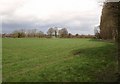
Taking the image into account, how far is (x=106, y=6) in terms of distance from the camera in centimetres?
1778

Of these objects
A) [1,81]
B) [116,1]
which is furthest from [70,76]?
[116,1]

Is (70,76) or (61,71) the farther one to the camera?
(61,71)

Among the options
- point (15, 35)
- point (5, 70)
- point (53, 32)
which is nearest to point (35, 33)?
point (53, 32)

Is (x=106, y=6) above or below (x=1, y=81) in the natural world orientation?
above

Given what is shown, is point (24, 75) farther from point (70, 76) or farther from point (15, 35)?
point (15, 35)

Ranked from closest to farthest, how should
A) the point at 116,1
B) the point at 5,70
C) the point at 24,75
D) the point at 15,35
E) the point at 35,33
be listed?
the point at 116,1, the point at 24,75, the point at 5,70, the point at 15,35, the point at 35,33

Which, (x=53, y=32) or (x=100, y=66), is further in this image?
(x=53, y=32)

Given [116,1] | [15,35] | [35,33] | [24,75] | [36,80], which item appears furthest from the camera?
[35,33]

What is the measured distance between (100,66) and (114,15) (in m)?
6.54

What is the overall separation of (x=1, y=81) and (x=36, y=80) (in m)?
2.30

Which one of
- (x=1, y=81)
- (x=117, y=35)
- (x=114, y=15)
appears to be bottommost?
(x=1, y=81)

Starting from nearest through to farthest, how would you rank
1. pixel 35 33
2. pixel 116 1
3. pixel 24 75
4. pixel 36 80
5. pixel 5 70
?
pixel 116 1, pixel 36 80, pixel 24 75, pixel 5 70, pixel 35 33

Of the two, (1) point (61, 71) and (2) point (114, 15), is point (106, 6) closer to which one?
(2) point (114, 15)

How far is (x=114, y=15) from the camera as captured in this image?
55.1ft
